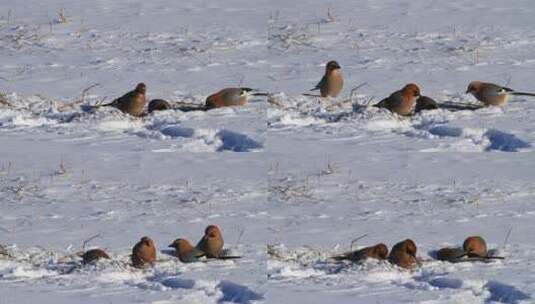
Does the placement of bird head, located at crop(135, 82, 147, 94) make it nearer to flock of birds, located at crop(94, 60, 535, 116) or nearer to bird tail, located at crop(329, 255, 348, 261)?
flock of birds, located at crop(94, 60, 535, 116)

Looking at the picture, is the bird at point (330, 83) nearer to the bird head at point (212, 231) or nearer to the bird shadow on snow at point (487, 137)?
the bird shadow on snow at point (487, 137)

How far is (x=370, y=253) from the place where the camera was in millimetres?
9602

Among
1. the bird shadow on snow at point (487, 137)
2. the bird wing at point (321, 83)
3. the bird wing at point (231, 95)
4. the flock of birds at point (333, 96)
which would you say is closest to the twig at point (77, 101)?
the flock of birds at point (333, 96)

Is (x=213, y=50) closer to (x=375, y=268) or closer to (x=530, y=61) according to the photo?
(x=530, y=61)

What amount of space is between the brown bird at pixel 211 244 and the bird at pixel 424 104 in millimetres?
3213

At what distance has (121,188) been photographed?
1117 cm

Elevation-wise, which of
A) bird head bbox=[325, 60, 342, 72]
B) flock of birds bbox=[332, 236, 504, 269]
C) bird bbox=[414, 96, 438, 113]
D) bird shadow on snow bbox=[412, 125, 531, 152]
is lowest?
flock of birds bbox=[332, 236, 504, 269]

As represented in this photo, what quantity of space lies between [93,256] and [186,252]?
60 centimetres

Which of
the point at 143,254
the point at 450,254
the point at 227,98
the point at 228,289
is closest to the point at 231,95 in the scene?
the point at 227,98

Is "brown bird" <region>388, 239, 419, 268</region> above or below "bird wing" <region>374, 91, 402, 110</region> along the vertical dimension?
below

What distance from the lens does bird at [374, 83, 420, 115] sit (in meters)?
12.2

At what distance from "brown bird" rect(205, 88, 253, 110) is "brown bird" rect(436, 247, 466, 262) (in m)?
3.29

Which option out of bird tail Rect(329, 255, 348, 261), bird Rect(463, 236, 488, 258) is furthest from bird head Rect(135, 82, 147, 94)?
bird Rect(463, 236, 488, 258)

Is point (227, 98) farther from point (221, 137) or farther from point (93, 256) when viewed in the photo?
point (93, 256)
